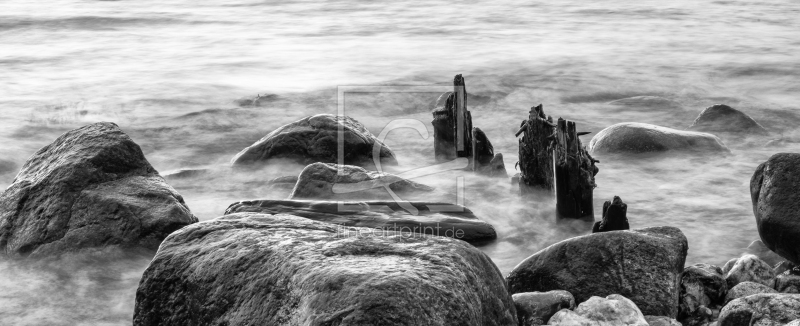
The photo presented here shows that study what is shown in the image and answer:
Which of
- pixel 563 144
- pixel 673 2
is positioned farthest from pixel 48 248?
pixel 673 2

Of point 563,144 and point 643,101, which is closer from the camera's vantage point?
point 563,144

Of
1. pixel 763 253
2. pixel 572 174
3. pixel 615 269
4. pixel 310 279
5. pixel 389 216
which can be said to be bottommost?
pixel 763 253

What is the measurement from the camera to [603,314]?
448 cm

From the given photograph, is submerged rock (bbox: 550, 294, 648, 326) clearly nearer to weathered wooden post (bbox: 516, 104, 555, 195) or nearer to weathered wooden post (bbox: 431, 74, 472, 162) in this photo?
weathered wooden post (bbox: 516, 104, 555, 195)

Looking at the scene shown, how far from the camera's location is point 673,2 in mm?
23234

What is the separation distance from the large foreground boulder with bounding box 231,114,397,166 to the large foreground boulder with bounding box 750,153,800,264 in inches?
162

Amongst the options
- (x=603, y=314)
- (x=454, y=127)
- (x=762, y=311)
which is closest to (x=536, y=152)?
(x=454, y=127)

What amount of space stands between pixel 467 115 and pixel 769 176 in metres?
3.13

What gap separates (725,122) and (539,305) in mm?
6824

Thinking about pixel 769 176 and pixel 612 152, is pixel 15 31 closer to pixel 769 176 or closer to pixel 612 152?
pixel 612 152

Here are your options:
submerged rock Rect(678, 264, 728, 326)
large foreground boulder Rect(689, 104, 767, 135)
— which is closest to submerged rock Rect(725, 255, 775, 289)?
submerged rock Rect(678, 264, 728, 326)

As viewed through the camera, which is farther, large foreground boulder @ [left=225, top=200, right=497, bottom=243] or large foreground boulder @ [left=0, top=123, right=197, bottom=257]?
large foreground boulder @ [left=225, top=200, right=497, bottom=243]

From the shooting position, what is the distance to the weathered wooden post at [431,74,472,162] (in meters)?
7.91

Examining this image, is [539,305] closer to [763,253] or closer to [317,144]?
[763,253]
